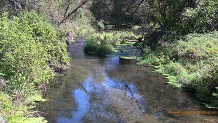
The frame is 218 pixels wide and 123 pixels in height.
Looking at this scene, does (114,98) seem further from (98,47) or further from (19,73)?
(98,47)

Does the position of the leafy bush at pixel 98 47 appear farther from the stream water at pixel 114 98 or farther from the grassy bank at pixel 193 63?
the stream water at pixel 114 98

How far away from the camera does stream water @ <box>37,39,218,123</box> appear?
41.6 ft

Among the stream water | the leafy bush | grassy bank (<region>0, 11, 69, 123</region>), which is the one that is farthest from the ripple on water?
the leafy bush

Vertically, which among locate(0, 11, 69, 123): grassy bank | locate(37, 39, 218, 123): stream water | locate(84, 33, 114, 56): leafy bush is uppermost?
locate(0, 11, 69, 123): grassy bank

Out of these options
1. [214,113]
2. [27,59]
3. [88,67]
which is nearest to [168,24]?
[88,67]

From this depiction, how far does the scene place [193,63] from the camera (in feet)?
65.6

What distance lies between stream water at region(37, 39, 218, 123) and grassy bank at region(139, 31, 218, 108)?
752 mm

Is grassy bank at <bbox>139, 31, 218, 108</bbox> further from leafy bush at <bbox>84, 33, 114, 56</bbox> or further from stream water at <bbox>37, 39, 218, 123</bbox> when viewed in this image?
leafy bush at <bbox>84, 33, 114, 56</bbox>

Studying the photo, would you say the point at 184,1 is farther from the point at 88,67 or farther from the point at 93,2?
the point at 93,2

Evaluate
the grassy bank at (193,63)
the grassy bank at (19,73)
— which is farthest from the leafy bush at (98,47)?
the grassy bank at (19,73)

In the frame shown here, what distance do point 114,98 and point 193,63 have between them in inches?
281

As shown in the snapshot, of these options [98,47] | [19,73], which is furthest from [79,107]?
[98,47]

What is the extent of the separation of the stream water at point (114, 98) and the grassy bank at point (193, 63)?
752 millimetres

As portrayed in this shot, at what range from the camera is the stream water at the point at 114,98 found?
41.6 feet
